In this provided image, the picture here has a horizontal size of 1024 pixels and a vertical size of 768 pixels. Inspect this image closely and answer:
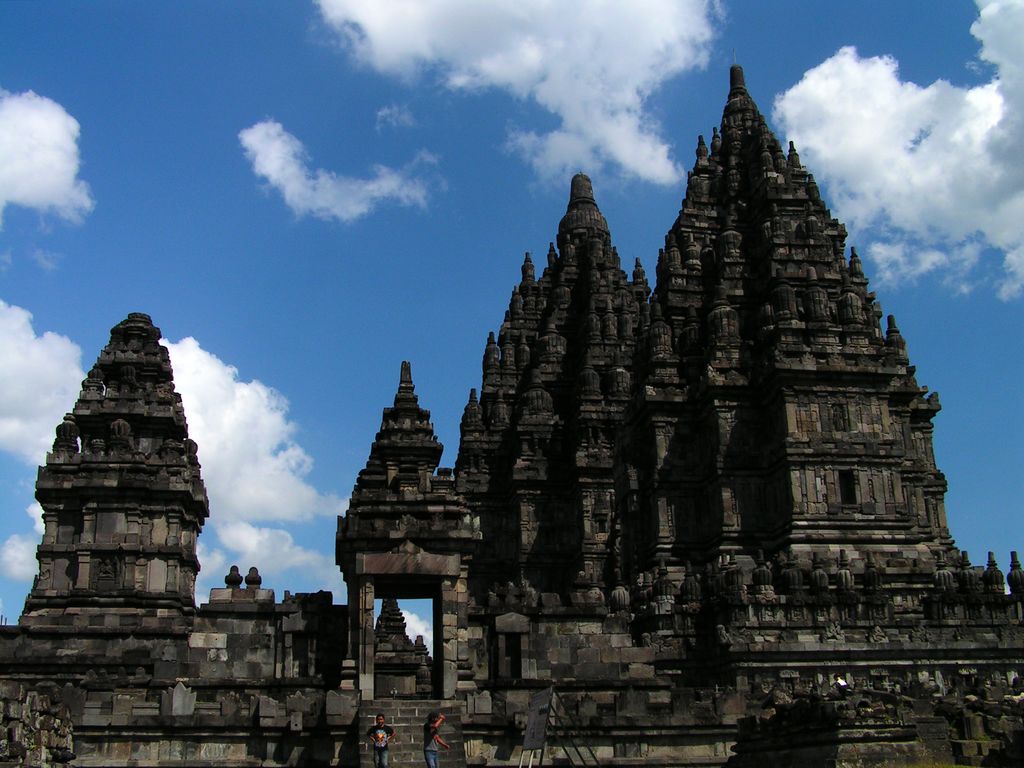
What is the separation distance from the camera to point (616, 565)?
4562 cm

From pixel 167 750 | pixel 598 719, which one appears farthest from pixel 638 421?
pixel 167 750

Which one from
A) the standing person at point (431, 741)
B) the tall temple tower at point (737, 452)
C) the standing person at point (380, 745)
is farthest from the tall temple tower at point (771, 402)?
the standing person at point (380, 745)

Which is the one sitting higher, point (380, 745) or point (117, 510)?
point (117, 510)

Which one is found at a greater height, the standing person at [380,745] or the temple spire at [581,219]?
the temple spire at [581,219]

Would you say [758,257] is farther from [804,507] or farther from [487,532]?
[487,532]

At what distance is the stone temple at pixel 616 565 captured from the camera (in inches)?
963

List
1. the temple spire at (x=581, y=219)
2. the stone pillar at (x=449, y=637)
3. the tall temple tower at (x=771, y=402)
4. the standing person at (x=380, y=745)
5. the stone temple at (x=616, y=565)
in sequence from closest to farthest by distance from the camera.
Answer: the standing person at (x=380, y=745) < the stone temple at (x=616, y=565) < the stone pillar at (x=449, y=637) < the tall temple tower at (x=771, y=402) < the temple spire at (x=581, y=219)

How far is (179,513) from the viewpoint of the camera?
42.2 meters

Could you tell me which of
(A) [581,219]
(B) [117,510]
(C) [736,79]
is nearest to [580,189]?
(A) [581,219]

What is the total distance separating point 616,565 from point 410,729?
22491mm

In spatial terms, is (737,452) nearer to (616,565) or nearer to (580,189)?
(616,565)

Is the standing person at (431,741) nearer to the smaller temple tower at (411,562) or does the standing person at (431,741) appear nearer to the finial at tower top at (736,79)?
the smaller temple tower at (411,562)

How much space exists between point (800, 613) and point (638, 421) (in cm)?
1327

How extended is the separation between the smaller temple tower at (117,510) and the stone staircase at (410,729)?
16.6 metres
